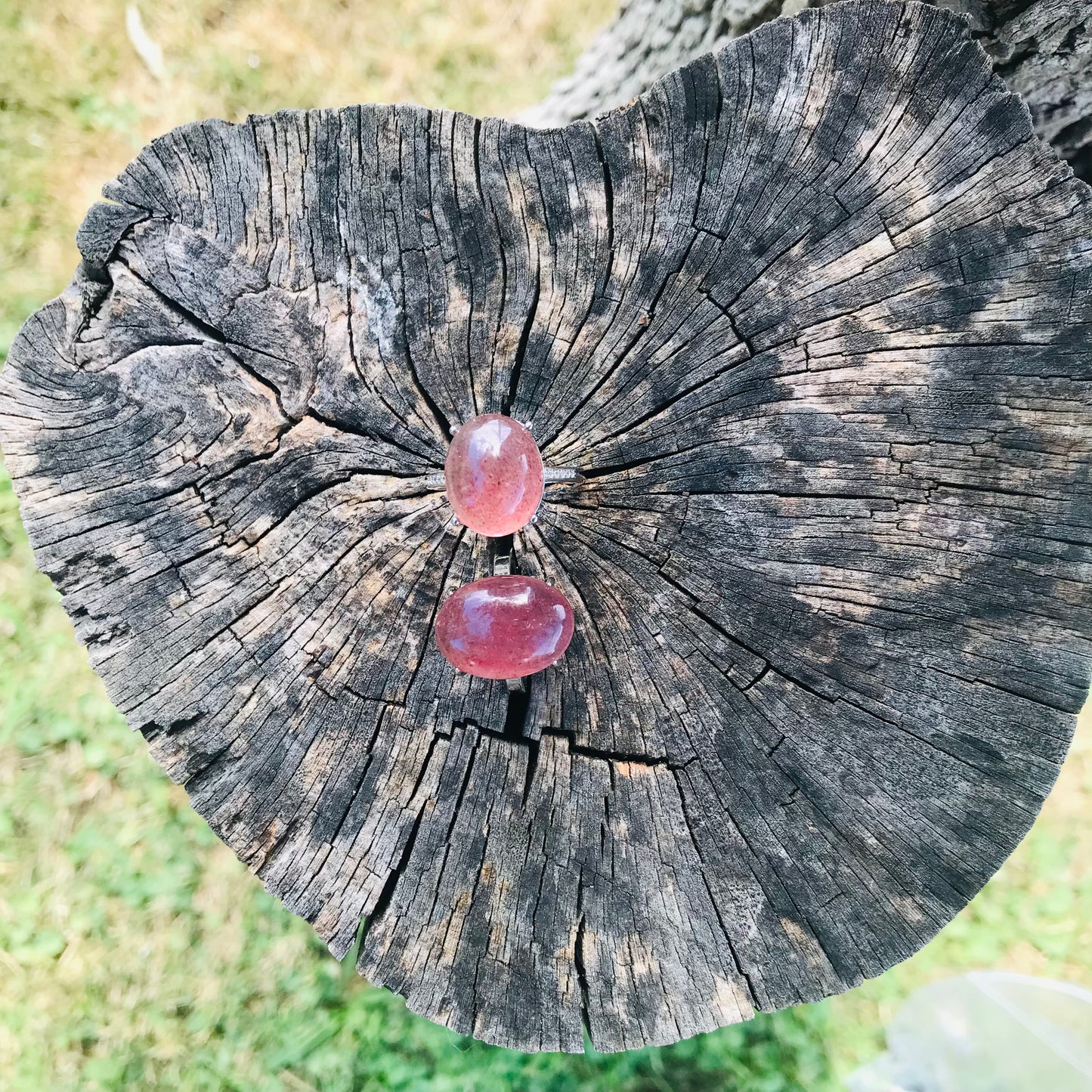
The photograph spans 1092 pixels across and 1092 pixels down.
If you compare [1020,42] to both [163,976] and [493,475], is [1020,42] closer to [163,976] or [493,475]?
[493,475]

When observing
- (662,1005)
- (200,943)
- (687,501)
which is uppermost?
(687,501)

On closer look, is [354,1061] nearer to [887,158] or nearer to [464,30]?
[887,158]

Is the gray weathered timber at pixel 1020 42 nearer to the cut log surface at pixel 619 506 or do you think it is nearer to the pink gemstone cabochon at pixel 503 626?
the cut log surface at pixel 619 506

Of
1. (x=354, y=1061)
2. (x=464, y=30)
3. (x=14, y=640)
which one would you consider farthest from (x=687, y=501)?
(x=464, y=30)

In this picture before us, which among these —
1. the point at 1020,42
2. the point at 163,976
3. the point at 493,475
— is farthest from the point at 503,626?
the point at 163,976

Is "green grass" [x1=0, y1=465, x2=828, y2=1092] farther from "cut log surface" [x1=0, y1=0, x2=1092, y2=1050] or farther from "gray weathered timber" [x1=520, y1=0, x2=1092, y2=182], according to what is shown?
"gray weathered timber" [x1=520, y1=0, x2=1092, y2=182]
